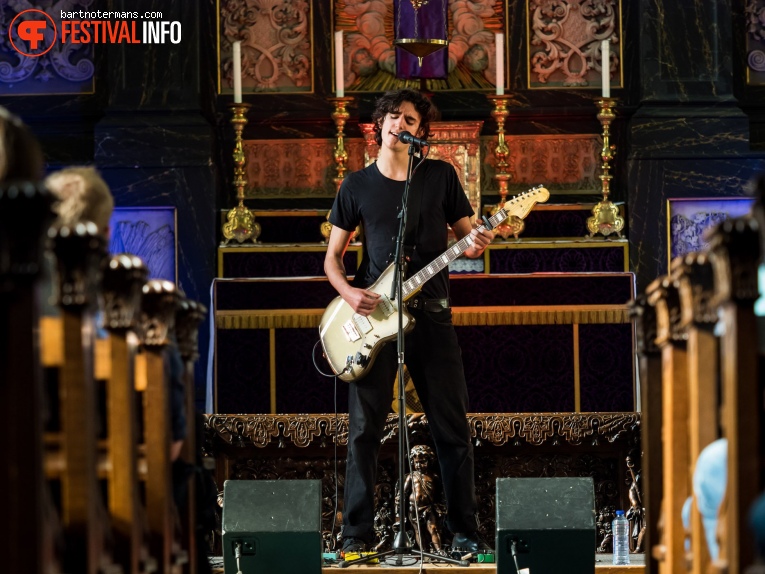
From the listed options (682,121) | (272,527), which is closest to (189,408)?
(272,527)

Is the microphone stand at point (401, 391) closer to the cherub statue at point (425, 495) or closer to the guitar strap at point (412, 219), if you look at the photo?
the guitar strap at point (412, 219)

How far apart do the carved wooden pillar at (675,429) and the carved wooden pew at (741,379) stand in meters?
0.91

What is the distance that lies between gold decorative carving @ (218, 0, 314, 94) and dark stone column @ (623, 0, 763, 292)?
2079mm

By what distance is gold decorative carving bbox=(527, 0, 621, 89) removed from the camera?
875cm

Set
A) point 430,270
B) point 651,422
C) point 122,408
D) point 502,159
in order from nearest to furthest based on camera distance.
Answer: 1. point 122,408
2. point 651,422
3. point 430,270
4. point 502,159

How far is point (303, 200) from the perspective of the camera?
28.7 ft

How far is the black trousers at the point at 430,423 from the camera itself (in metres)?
5.33

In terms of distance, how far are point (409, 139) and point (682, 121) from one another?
12.1 ft

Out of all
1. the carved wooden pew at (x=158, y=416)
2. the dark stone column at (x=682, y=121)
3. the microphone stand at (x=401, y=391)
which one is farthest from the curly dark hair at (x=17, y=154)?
the dark stone column at (x=682, y=121)

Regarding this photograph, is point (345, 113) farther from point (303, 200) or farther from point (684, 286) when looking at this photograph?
point (684, 286)

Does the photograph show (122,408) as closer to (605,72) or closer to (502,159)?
(605,72)

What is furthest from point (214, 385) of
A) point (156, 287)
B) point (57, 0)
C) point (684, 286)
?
point (684, 286)

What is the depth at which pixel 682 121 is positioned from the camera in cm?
834

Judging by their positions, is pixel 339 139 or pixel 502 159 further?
pixel 502 159
